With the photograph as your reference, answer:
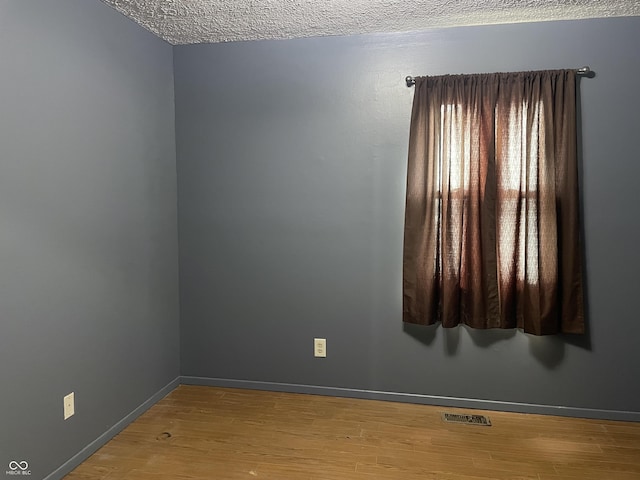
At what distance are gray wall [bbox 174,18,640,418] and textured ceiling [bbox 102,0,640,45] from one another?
0.10 metres

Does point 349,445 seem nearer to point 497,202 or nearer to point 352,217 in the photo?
point 352,217

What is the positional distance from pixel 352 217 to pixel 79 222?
154cm

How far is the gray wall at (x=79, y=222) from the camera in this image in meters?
1.81

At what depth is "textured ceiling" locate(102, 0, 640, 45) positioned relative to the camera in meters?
2.33

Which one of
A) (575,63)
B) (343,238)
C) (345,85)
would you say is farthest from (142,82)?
(575,63)

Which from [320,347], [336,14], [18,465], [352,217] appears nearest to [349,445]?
[320,347]

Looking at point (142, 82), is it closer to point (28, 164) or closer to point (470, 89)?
point (28, 164)

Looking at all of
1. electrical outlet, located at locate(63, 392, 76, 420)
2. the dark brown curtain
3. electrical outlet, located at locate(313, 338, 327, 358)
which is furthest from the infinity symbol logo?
the dark brown curtain

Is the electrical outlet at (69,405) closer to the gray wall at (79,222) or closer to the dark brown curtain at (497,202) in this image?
the gray wall at (79,222)

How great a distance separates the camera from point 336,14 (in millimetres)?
2473

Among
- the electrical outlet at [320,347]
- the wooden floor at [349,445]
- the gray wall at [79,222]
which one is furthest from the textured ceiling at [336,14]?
the wooden floor at [349,445]

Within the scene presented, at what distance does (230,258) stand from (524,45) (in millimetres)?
2225

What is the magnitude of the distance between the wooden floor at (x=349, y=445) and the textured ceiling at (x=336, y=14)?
7.55 feet

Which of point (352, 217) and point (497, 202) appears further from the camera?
point (352, 217)
